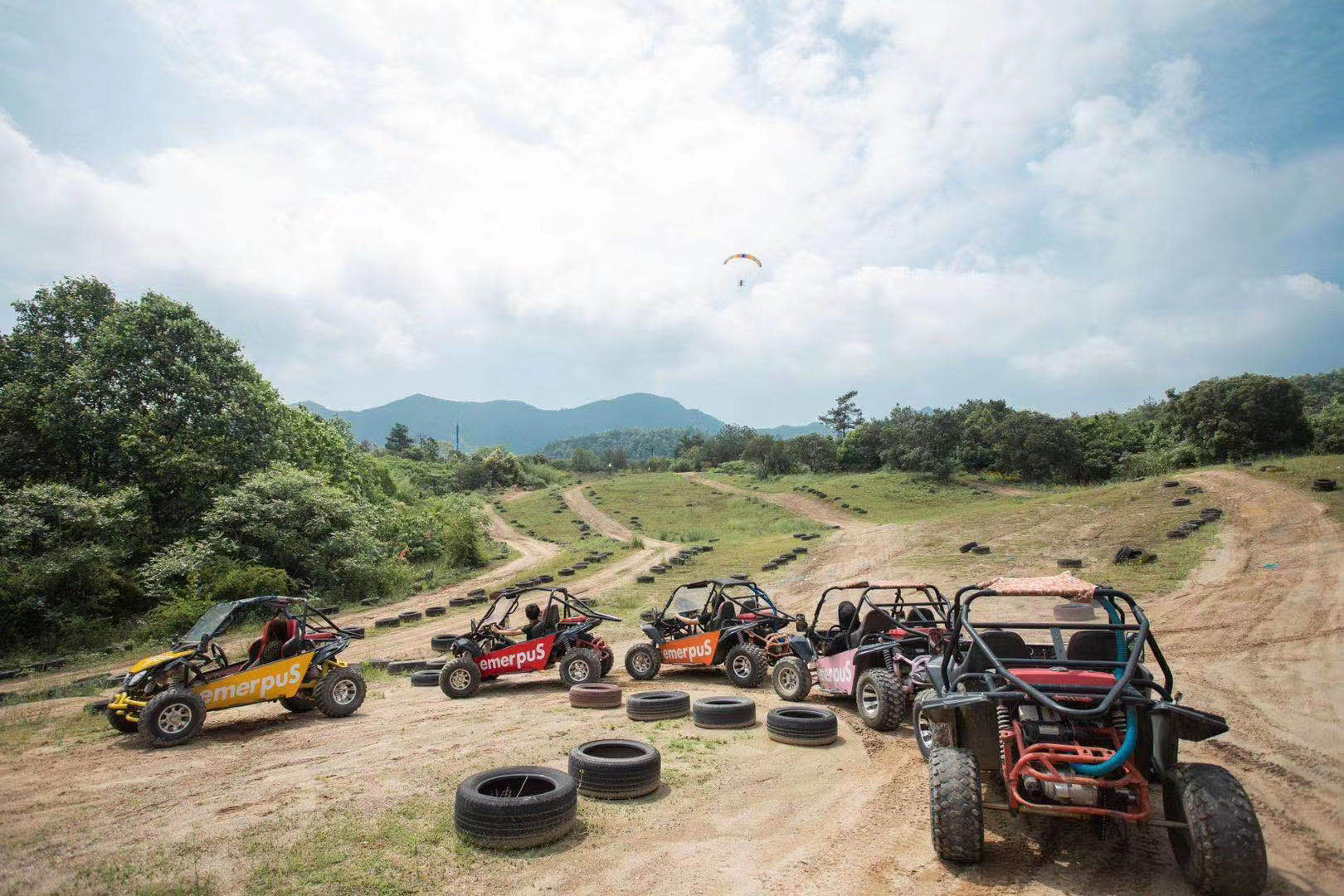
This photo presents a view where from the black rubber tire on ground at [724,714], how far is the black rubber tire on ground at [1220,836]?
192 inches

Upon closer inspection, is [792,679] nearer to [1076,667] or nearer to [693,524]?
[1076,667]

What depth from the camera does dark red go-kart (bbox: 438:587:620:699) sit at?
10930mm

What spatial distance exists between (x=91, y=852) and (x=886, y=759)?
6.78 meters

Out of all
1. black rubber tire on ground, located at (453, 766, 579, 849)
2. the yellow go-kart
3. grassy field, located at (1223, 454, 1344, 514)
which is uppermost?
grassy field, located at (1223, 454, 1344, 514)

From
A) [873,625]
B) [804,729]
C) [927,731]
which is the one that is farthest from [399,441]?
[927,731]

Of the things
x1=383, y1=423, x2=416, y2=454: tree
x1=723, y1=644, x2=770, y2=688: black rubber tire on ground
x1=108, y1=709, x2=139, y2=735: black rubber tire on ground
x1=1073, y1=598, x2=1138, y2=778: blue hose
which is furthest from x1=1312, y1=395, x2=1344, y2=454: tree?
x1=383, y1=423, x2=416, y2=454: tree

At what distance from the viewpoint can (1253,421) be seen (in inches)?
1563

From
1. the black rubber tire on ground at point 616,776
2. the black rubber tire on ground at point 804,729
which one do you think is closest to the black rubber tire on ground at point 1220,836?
the black rubber tire on ground at point 804,729

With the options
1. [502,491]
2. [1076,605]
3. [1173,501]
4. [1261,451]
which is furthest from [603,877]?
[502,491]

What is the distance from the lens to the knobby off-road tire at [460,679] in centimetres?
1085

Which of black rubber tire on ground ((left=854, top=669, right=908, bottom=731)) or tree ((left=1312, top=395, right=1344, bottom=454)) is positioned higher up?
tree ((left=1312, top=395, right=1344, bottom=454))

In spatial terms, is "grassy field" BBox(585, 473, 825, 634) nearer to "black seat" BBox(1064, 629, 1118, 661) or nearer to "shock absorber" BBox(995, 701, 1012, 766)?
"black seat" BBox(1064, 629, 1118, 661)

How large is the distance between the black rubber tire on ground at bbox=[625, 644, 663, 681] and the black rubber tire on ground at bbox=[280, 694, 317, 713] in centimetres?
487

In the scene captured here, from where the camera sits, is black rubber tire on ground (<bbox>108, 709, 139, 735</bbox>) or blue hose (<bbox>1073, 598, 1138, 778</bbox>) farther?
black rubber tire on ground (<bbox>108, 709, 139, 735</bbox>)
